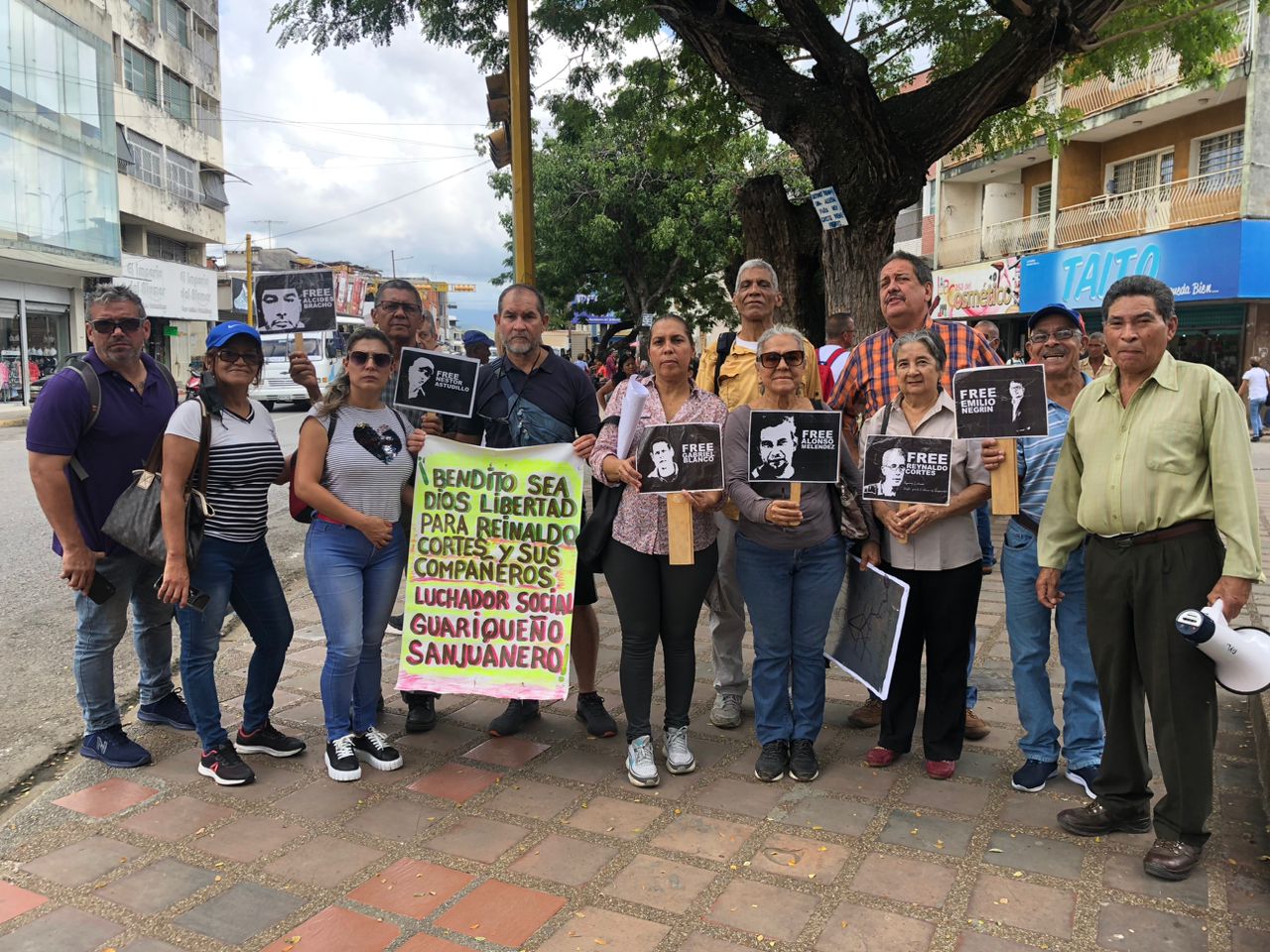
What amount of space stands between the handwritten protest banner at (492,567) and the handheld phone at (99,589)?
1258 mm

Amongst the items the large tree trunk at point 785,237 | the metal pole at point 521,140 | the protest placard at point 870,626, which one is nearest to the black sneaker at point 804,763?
the protest placard at point 870,626

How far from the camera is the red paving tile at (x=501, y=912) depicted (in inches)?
111

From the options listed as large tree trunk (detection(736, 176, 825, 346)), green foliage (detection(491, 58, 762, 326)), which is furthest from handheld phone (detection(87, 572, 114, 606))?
green foliage (detection(491, 58, 762, 326))

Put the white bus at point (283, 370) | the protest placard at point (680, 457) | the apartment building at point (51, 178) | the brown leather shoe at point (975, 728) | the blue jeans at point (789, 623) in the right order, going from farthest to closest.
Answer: the white bus at point (283, 370) < the apartment building at point (51, 178) < the brown leather shoe at point (975, 728) < the blue jeans at point (789, 623) < the protest placard at point (680, 457)

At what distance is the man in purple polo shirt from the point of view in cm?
380

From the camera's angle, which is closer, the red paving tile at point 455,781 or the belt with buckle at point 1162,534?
the belt with buckle at point 1162,534

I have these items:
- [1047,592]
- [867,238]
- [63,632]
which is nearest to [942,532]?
[1047,592]

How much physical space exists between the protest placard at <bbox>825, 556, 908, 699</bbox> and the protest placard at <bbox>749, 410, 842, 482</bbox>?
1.80 feet

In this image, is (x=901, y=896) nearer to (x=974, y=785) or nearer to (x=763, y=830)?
(x=763, y=830)

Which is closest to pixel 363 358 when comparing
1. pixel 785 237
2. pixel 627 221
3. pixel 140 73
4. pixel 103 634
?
pixel 103 634

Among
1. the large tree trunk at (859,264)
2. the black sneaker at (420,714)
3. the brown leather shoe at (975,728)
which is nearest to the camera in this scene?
the brown leather shoe at (975,728)

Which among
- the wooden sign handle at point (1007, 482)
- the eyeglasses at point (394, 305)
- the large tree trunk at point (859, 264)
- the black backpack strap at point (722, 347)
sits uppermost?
the large tree trunk at point (859, 264)

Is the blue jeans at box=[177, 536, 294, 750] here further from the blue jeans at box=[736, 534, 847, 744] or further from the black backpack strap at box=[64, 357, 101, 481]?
the blue jeans at box=[736, 534, 847, 744]

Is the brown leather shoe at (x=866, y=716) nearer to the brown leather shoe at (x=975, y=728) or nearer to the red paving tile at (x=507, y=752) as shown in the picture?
the brown leather shoe at (x=975, y=728)
